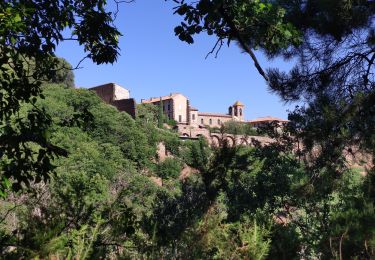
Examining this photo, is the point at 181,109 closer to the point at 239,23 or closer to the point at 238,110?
the point at 238,110

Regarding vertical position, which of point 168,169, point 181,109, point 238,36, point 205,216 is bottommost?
point 205,216

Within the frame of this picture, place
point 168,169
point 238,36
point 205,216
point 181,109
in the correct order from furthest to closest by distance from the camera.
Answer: point 181,109
point 168,169
point 205,216
point 238,36

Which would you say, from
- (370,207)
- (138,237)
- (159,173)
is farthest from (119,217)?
(159,173)

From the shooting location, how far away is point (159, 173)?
111ft

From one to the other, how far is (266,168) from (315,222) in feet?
6.57

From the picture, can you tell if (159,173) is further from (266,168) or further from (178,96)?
(178,96)

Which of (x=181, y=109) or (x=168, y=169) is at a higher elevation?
(x=181, y=109)

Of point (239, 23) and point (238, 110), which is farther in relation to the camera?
point (238, 110)

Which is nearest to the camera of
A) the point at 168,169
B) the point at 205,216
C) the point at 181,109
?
the point at 205,216

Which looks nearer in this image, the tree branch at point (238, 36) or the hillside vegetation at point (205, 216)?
the tree branch at point (238, 36)

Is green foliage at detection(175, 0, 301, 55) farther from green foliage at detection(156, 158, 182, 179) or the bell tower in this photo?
the bell tower

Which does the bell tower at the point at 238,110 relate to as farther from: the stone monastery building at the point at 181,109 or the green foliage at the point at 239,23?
the green foliage at the point at 239,23

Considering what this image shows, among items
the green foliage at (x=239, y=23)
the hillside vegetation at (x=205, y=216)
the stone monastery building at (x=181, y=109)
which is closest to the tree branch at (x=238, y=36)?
the green foliage at (x=239, y=23)


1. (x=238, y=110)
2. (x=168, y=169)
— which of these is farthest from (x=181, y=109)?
(x=168, y=169)
